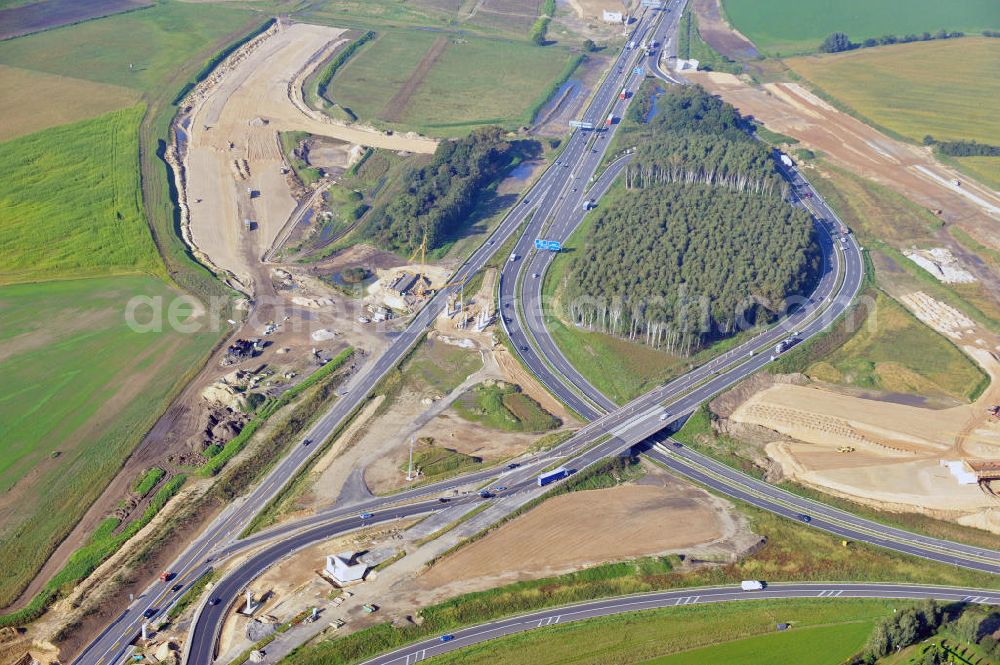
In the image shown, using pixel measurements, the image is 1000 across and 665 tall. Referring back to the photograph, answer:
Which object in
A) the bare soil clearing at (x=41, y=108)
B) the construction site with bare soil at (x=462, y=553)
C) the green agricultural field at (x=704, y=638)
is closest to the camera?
the green agricultural field at (x=704, y=638)

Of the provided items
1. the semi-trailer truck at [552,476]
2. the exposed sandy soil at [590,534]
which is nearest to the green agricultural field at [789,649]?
the exposed sandy soil at [590,534]

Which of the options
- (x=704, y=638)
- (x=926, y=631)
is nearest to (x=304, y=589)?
(x=704, y=638)

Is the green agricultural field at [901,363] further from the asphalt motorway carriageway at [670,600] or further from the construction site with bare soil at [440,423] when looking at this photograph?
the construction site with bare soil at [440,423]

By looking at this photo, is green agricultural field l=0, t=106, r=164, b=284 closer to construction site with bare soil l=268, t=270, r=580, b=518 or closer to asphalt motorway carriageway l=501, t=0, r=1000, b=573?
construction site with bare soil l=268, t=270, r=580, b=518

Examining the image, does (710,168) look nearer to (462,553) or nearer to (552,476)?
(552,476)

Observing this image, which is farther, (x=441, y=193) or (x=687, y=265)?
(x=441, y=193)

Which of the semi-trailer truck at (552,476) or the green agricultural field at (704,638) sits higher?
the semi-trailer truck at (552,476)
